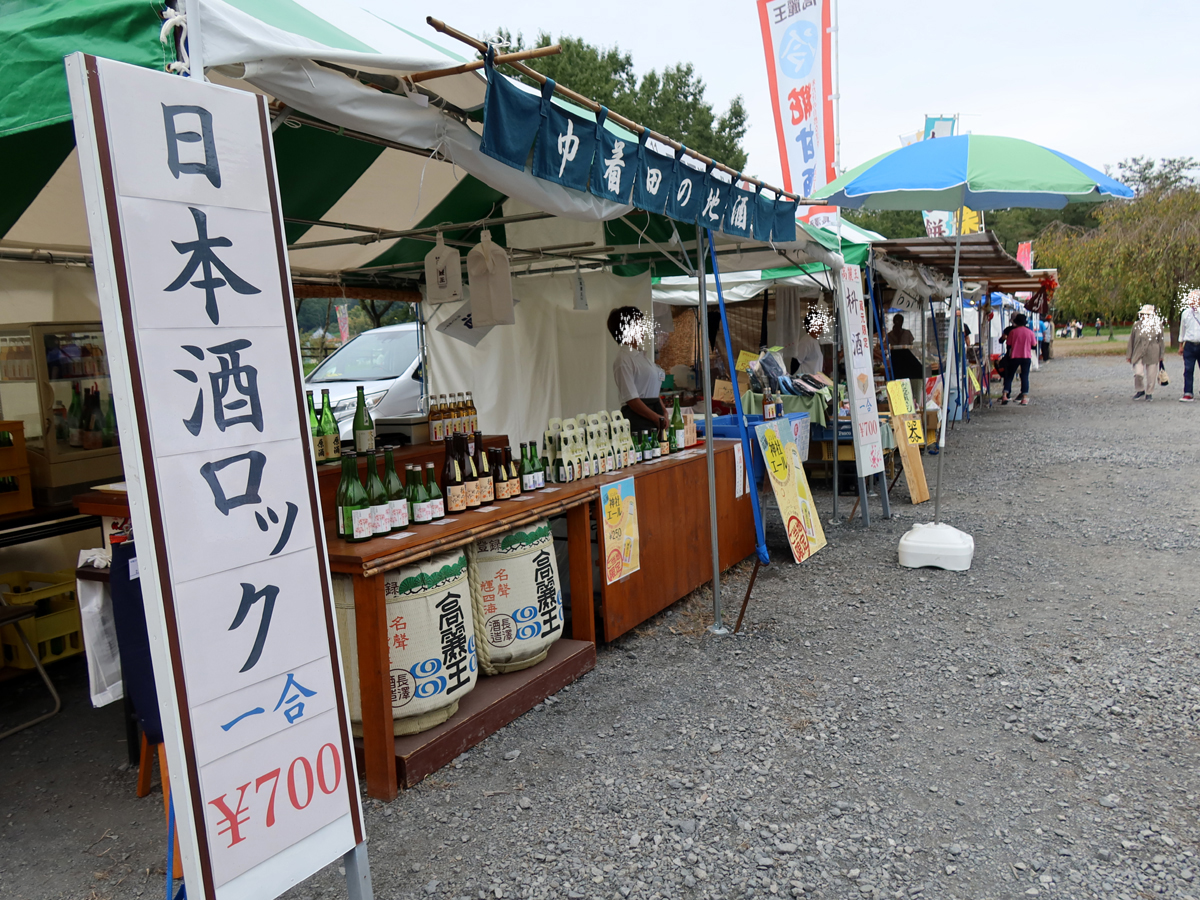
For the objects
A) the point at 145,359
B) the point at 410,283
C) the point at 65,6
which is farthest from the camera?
the point at 410,283

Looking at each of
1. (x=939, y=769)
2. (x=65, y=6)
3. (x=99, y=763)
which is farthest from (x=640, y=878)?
(x=65, y=6)

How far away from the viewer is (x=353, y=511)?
9.66 feet

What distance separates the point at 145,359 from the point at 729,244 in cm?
521

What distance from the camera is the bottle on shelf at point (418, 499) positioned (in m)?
3.25

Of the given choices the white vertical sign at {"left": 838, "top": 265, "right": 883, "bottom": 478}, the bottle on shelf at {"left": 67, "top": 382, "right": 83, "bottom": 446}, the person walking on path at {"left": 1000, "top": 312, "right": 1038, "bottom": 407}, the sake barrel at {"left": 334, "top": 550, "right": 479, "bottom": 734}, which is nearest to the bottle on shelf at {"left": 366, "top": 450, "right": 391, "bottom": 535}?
the sake barrel at {"left": 334, "top": 550, "right": 479, "bottom": 734}

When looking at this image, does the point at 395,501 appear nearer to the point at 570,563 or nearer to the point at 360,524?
the point at 360,524

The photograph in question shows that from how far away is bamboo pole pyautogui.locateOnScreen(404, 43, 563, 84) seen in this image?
2438 mm

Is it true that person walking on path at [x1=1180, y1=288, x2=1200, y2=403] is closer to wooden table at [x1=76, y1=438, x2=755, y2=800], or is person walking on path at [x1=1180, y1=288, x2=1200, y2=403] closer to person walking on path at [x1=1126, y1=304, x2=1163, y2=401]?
person walking on path at [x1=1126, y1=304, x2=1163, y2=401]

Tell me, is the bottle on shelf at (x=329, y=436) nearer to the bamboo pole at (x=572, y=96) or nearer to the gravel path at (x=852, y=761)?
the gravel path at (x=852, y=761)

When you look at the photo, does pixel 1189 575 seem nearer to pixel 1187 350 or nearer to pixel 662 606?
pixel 662 606

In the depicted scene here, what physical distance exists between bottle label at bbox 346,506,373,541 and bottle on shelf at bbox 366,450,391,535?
0.9 inches

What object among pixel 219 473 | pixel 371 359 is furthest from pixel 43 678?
pixel 371 359

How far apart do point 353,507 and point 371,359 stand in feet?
21.9

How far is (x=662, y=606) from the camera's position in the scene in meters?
4.61
